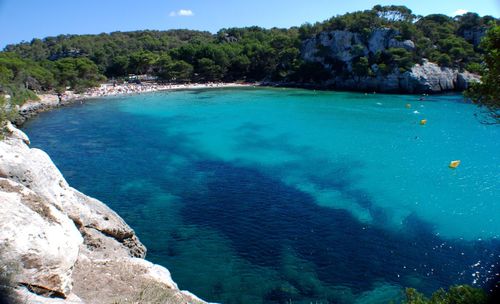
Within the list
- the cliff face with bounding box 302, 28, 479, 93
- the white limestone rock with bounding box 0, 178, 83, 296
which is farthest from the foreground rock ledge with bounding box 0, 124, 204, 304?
the cliff face with bounding box 302, 28, 479, 93

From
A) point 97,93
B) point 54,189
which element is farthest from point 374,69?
point 54,189

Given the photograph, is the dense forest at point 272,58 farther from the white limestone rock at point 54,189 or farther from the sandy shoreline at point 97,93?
the white limestone rock at point 54,189

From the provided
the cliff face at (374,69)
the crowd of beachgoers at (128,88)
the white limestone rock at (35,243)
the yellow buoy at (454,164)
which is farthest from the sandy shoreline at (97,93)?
the yellow buoy at (454,164)

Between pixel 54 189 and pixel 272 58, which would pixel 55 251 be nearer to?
pixel 54 189

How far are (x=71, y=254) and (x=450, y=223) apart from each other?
18.1m

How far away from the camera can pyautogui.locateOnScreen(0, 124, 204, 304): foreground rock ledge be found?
24.7 ft

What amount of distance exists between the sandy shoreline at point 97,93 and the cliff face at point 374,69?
1669 cm

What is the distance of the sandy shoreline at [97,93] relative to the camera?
54.2 m

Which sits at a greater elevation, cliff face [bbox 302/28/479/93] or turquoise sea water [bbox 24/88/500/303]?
cliff face [bbox 302/28/479/93]

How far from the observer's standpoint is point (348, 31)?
266 feet

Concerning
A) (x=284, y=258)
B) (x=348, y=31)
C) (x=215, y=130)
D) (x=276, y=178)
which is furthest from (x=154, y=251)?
(x=348, y=31)

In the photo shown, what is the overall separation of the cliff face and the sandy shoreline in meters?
16.7

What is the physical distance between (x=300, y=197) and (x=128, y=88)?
208 feet

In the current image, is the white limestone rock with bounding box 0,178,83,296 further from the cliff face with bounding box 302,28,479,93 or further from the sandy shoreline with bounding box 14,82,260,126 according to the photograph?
the cliff face with bounding box 302,28,479,93
